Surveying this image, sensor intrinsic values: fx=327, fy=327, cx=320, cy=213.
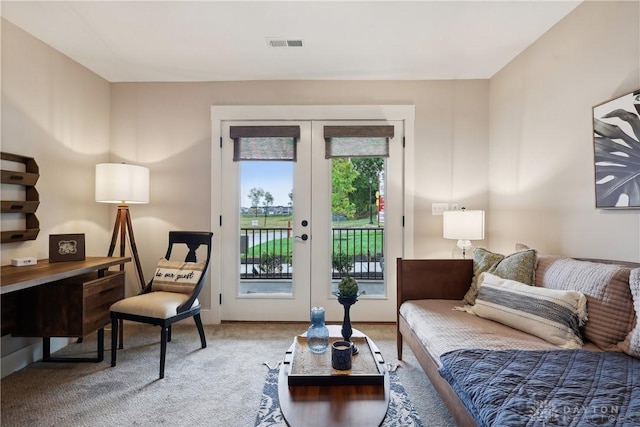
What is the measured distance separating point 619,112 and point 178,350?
11.5ft

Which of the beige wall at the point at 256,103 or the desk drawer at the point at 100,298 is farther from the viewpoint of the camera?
the beige wall at the point at 256,103

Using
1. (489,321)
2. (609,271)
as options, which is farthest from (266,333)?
(609,271)

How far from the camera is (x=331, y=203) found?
3443 millimetres

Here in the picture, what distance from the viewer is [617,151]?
6.25 ft

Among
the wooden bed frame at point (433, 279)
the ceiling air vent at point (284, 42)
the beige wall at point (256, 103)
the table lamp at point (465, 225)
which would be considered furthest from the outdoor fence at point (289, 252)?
the ceiling air vent at point (284, 42)

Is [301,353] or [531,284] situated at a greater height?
[531,284]

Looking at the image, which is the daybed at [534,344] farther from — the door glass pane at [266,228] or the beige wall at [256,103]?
the door glass pane at [266,228]

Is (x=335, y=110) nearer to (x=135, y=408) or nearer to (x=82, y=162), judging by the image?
(x=82, y=162)

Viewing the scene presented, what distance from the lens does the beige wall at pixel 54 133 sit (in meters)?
2.40

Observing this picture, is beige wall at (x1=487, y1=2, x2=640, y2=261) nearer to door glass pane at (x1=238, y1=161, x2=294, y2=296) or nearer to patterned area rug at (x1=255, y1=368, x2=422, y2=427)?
patterned area rug at (x1=255, y1=368, x2=422, y2=427)

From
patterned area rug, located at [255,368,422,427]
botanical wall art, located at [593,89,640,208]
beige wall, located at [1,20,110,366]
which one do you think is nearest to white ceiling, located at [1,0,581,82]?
beige wall, located at [1,20,110,366]

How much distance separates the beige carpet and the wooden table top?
74cm

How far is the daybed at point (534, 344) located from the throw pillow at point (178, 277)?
172 cm

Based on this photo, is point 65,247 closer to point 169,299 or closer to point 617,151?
point 169,299
